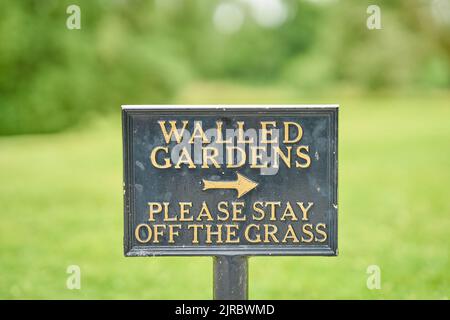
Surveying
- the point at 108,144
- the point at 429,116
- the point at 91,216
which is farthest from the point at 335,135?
the point at 429,116

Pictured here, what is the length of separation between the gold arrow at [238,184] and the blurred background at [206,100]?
2134mm

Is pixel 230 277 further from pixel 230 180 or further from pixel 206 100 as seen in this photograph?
pixel 206 100

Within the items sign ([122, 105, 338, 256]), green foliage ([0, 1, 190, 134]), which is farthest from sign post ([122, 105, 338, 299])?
green foliage ([0, 1, 190, 134])

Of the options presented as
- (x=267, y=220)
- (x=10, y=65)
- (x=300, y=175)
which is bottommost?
(x=267, y=220)

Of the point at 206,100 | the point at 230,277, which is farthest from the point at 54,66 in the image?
the point at 230,277

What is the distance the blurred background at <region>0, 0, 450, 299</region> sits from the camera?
574 centimetres

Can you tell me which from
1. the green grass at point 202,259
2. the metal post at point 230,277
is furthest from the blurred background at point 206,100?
the metal post at point 230,277

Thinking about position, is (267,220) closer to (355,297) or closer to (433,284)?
(355,297)

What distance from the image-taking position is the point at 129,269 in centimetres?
584

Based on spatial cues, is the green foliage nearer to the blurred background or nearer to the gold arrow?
the blurred background

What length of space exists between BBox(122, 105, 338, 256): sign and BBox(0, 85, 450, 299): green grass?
1975 millimetres

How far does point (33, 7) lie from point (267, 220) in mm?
15906

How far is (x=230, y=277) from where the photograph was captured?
3.33 metres

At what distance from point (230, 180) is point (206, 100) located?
22.8 meters
